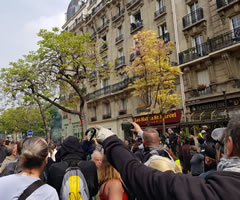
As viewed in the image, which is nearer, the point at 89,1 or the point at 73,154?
the point at 73,154

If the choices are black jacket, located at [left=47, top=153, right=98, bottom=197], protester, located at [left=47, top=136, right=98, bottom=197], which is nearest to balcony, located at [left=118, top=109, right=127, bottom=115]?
protester, located at [left=47, top=136, right=98, bottom=197]

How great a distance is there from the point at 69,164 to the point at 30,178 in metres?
1.25

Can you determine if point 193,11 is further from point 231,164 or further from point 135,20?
point 231,164

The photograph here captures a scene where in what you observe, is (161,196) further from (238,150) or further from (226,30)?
(226,30)

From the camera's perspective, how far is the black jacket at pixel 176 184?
3.34 feet

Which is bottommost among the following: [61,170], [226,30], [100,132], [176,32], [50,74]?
[61,170]

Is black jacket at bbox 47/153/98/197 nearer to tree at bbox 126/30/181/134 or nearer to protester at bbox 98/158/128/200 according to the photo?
protester at bbox 98/158/128/200

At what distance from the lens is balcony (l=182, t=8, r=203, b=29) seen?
18172 millimetres

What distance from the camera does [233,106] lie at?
15.5 metres

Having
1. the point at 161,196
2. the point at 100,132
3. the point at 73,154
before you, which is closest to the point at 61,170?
the point at 73,154

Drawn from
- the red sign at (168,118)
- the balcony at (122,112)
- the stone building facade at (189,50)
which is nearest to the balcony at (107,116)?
the stone building facade at (189,50)

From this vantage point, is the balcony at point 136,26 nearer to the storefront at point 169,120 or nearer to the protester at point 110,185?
the storefront at point 169,120

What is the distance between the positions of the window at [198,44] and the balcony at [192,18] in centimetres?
130

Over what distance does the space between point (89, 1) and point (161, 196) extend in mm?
38159
